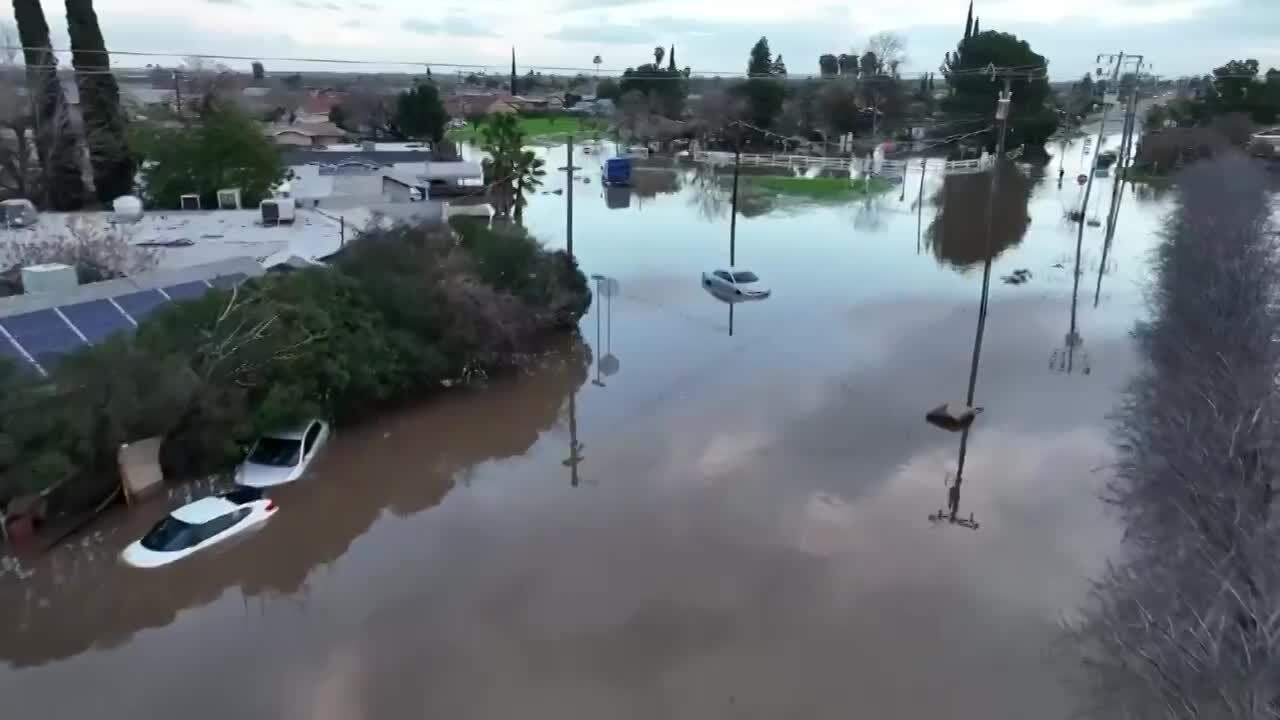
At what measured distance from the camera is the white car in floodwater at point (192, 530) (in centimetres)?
1188

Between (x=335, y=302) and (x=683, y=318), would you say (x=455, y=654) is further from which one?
(x=683, y=318)

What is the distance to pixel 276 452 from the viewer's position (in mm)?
14391

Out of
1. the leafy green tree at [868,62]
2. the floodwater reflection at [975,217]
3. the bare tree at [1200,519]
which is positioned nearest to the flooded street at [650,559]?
the bare tree at [1200,519]

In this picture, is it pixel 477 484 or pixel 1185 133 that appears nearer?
pixel 477 484

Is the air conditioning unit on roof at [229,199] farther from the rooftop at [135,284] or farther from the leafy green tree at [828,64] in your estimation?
the leafy green tree at [828,64]

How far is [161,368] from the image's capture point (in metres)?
12.8

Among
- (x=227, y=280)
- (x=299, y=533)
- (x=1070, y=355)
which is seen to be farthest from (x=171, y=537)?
(x=1070, y=355)

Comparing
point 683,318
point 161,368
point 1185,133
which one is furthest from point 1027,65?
point 161,368

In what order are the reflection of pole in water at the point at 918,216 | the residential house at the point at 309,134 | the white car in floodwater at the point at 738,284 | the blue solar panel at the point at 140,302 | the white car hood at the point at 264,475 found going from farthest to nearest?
1. the residential house at the point at 309,134
2. the reflection of pole in water at the point at 918,216
3. the white car in floodwater at the point at 738,284
4. the blue solar panel at the point at 140,302
5. the white car hood at the point at 264,475

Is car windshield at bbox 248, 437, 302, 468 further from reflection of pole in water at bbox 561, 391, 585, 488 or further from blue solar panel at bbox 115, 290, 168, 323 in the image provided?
reflection of pole in water at bbox 561, 391, 585, 488

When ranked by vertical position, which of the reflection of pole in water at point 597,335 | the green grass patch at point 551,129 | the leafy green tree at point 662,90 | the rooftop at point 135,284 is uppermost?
the leafy green tree at point 662,90

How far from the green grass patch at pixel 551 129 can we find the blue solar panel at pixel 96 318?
2293 inches

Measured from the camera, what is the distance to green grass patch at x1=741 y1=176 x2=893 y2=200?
46.3 metres

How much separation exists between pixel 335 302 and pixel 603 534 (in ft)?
23.3
